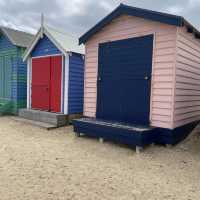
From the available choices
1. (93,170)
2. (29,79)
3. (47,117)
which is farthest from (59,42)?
(93,170)

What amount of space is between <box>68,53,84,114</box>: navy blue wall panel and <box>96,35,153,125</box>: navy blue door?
1736 mm

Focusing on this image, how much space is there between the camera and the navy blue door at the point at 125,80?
5566 mm

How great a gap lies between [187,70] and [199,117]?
207 cm

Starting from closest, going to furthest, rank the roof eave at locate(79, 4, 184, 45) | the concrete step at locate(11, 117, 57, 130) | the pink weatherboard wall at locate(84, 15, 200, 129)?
the roof eave at locate(79, 4, 184, 45) → the pink weatherboard wall at locate(84, 15, 200, 129) → the concrete step at locate(11, 117, 57, 130)

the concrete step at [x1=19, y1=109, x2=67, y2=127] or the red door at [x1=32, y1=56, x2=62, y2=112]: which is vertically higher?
the red door at [x1=32, y1=56, x2=62, y2=112]

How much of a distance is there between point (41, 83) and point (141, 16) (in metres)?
5.27

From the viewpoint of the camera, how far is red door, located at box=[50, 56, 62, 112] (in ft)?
26.9

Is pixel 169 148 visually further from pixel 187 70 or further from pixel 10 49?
pixel 10 49

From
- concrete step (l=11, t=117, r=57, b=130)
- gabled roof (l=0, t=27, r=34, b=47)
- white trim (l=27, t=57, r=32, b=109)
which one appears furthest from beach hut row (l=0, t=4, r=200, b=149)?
gabled roof (l=0, t=27, r=34, b=47)

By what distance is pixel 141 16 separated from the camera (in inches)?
216

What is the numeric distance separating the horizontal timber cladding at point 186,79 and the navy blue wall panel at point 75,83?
4114 millimetres

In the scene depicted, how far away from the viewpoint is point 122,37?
6070 millimetres

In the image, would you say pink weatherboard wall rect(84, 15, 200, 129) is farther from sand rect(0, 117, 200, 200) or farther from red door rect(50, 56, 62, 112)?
red door rect(50, 56, 62, 112)

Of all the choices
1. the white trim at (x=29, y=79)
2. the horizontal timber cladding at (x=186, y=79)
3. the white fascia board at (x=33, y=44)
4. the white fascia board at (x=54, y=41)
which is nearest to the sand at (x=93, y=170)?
the horizontal timber cladding at (x=186, y=79)
